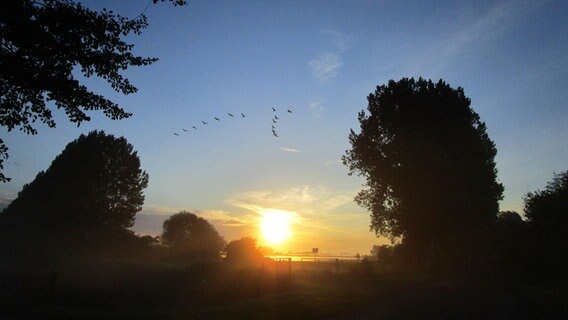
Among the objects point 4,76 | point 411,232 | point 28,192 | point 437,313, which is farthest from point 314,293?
point 28,192

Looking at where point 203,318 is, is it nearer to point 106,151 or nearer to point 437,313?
point 437,313

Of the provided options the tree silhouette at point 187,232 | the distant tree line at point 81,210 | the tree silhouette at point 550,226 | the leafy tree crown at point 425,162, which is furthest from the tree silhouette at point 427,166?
the tree silhouette at point 187,232

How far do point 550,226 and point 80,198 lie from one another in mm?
48865

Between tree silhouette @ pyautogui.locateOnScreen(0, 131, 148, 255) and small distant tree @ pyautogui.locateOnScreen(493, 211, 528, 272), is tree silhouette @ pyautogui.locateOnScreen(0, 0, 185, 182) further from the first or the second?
tree silhouette @ pyautogui.locateOnScreen(0, 131, 148, 255)

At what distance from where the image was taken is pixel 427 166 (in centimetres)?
3434

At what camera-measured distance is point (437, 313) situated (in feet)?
45.2

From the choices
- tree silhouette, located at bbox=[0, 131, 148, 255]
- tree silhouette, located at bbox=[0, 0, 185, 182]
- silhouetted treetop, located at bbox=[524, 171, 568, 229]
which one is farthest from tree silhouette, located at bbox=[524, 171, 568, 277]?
tree silhouette, located at bbox=[0, 131, 148, 255]

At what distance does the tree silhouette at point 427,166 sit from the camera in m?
34.2

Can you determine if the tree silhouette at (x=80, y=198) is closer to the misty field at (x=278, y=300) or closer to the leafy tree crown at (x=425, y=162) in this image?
the misty field at (x=278, y=300)

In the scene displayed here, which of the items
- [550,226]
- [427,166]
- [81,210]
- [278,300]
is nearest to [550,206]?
[550,226]

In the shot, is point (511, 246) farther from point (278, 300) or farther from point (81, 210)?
point (81, 210)

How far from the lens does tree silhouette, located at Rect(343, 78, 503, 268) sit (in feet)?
112

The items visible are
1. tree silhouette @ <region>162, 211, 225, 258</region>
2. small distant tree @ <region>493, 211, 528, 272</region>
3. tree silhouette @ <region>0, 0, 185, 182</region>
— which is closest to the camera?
tree silhouette @ <region>0, 0, 185, 182</region>

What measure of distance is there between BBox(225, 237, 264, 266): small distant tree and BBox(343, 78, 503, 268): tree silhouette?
780 inches
